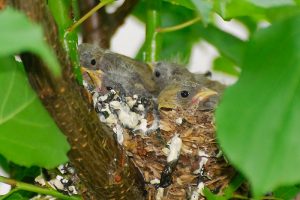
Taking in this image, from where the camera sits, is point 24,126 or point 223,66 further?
point 223,66

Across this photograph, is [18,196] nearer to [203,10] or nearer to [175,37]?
[203,10]

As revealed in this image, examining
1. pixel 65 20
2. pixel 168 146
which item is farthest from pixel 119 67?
pixel 65 20

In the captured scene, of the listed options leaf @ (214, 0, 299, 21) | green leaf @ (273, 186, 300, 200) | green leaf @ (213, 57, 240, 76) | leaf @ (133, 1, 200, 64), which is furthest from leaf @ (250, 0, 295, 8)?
green leaf @ (213, 57, 240, 76)

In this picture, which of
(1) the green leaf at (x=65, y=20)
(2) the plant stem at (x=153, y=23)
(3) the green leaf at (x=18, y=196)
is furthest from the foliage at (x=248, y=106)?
(2) the plant stem at (x=153, y=23)

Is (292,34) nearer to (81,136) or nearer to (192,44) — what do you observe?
(81,136)

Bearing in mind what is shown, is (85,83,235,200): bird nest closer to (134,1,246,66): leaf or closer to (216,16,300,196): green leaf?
(134,1,246,66): leaf

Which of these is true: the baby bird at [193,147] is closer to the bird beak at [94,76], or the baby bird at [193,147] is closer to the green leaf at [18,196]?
the bird beak at [94,76]
